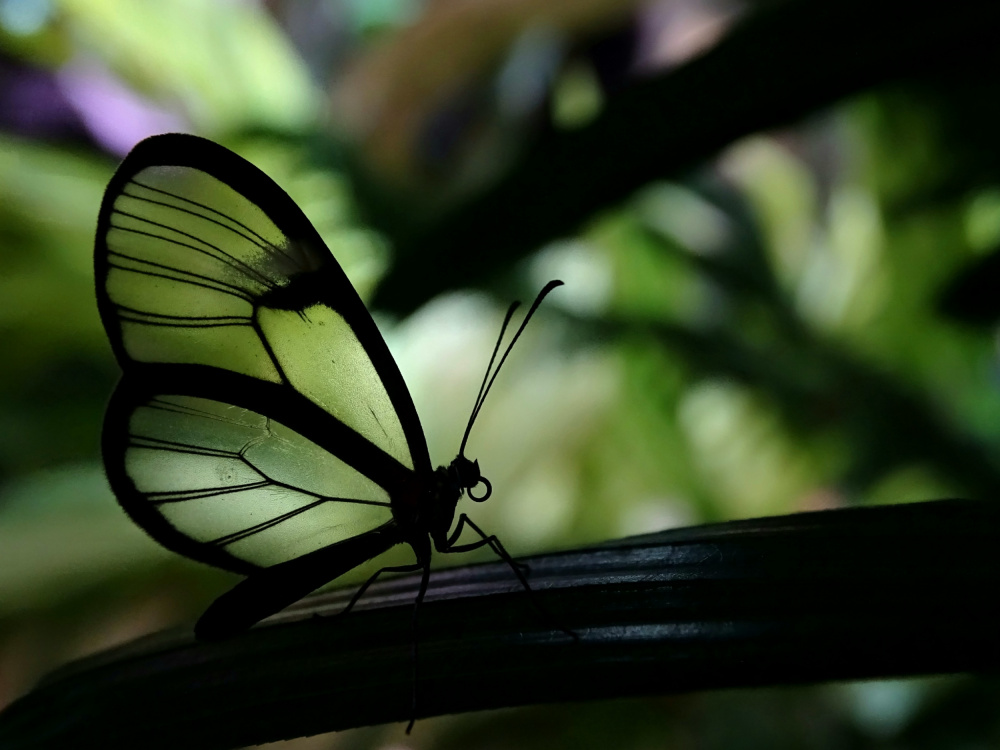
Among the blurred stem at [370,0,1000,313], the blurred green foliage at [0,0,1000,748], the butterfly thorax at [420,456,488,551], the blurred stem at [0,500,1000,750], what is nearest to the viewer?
the blurred stem at [0,500,1000,750]

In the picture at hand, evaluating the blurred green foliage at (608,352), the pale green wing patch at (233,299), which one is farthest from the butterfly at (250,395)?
the blurred green foliage at (608,352)

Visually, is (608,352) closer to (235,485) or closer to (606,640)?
(235,485)

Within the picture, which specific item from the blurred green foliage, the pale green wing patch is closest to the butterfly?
the pale green wing patch

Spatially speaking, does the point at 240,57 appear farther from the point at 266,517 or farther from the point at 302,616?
the point at 302,616

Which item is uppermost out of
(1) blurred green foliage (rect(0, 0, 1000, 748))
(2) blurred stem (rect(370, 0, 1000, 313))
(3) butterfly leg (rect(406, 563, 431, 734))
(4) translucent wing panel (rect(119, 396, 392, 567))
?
(1) blurred green foliage (rect(0, 0, 1000, 748))

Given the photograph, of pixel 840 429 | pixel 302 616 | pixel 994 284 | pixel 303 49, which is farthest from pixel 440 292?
pixel 303 49

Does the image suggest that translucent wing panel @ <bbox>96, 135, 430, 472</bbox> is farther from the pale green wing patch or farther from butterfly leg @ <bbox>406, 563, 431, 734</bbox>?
butterfly leg @ <bbox>406, 563, 431, 734</bbox>

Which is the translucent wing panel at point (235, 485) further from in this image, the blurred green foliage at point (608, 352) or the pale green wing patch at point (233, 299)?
the blurred green foliage at point (608, 352)

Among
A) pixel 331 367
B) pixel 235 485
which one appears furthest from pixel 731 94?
pixel 235 485
